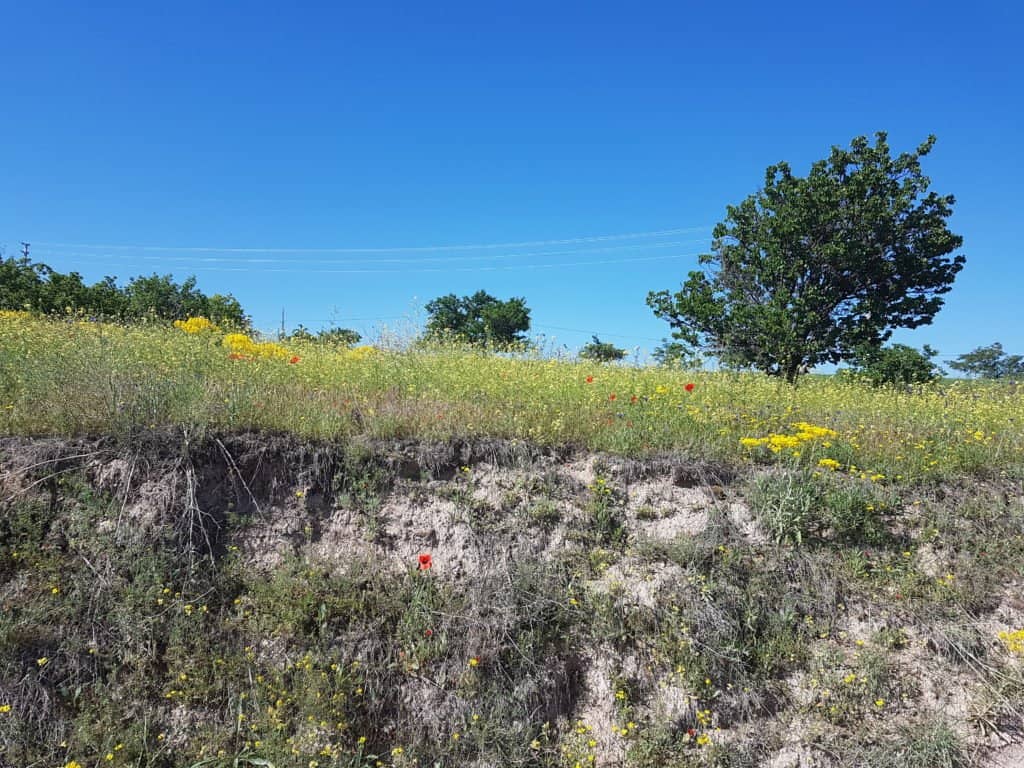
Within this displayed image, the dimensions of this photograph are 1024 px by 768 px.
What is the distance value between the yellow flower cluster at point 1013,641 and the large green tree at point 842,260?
13575mm

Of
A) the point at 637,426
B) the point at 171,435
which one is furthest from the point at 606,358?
the point at 171,435

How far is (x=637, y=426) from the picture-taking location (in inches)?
218

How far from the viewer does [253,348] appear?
756 centimetres

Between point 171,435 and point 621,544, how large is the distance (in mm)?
3864

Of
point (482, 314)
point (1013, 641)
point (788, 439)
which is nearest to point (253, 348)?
point (788, 439)

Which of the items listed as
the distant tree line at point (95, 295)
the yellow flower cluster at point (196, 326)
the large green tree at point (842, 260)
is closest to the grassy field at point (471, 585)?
the yellow flower cluster at point (196, 326)

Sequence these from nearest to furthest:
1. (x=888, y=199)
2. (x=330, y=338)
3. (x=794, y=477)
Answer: (x=794, y=477)
(x=330, y=338)
(x=888, y=199)

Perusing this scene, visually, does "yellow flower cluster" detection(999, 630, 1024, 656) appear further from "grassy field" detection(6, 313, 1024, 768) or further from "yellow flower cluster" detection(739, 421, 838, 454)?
"yellow flower cluster" detection(739, 421, 838, 454)

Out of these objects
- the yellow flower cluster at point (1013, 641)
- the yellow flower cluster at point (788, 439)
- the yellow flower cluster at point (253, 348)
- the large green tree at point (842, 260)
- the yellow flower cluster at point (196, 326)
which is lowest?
the yellow flower cluster at point (1013, 641)

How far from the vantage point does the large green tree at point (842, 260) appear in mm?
17344

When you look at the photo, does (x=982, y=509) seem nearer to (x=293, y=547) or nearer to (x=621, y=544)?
(x=621, y=544)

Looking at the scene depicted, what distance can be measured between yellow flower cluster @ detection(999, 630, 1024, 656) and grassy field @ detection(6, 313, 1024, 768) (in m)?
0.02

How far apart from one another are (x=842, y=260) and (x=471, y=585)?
18.1 meters

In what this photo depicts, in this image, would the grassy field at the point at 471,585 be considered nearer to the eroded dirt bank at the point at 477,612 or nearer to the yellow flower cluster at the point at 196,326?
the eroded dirt bank at the point at 477,612
